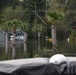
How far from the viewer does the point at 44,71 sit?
3588 mm

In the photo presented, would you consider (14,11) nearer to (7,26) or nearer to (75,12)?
(75,12)

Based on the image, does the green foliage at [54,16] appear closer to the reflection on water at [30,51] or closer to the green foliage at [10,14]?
the reflection on water at [30,51]

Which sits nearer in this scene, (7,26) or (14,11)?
(7,26)

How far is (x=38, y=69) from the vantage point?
3621 mm

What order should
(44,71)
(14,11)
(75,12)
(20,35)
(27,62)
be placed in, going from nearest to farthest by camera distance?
(44,71), (27,62), (75,12), (14,11), (20,35)

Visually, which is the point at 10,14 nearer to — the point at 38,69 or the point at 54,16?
the point at 54,16

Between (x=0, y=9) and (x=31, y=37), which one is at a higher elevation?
(x=0, y=9)

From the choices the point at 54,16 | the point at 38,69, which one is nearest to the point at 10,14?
the point at 54,16

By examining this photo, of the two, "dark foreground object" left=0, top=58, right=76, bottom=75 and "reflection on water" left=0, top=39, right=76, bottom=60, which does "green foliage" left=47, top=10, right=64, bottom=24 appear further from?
"dark foreground object" left=0, top=58, right=76, bottom=75

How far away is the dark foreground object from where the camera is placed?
3518mm

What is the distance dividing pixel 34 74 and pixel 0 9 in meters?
60.4

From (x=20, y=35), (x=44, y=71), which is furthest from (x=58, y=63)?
(x=20, y=35)

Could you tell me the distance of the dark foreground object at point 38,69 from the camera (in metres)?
3.52

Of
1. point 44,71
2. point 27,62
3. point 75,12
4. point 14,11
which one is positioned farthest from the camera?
point 14,11
